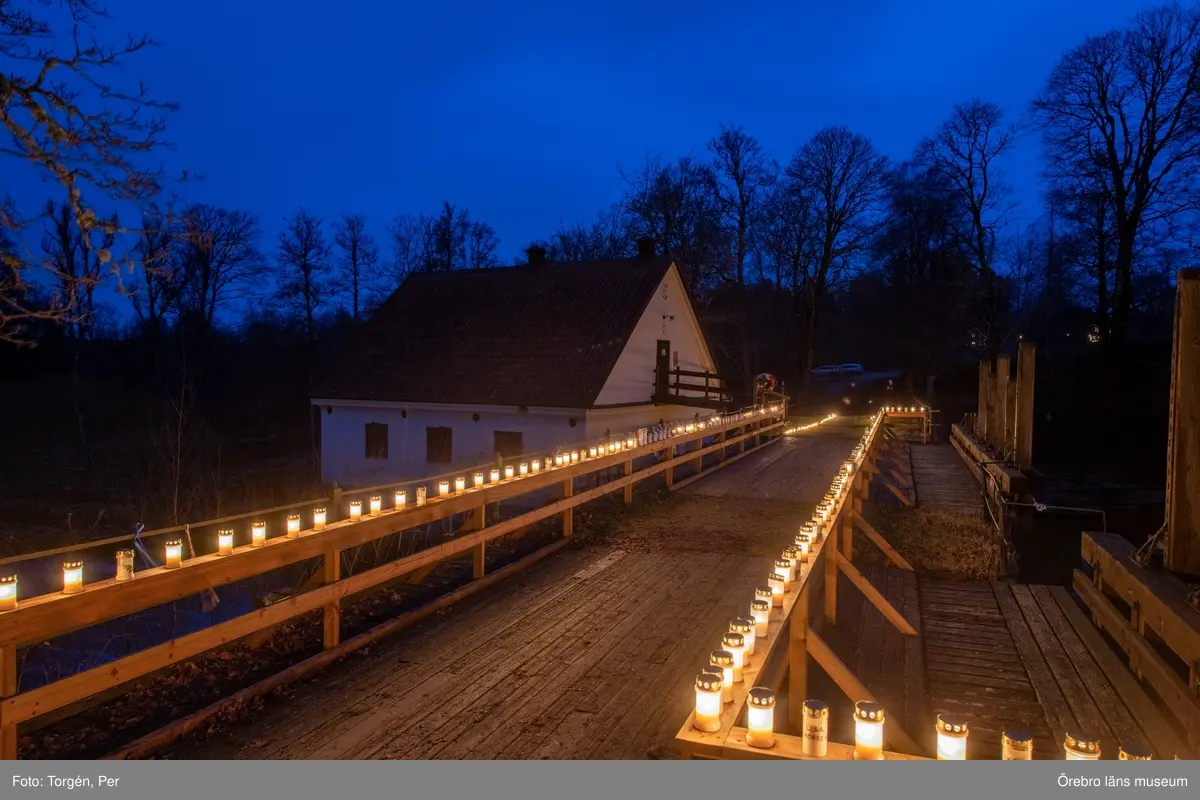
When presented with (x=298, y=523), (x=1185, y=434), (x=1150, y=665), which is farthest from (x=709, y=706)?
(x=1185, y=434)

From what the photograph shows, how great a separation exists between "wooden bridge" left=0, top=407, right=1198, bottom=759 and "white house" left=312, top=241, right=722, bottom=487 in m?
9.04

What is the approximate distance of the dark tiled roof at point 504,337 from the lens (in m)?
19.1

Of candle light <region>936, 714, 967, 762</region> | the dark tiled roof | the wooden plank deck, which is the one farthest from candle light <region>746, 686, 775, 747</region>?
the dark tiled roof

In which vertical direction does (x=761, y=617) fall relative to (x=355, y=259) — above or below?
below

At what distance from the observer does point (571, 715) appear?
168 inches

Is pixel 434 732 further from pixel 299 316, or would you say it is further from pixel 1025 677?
pixel 299 316

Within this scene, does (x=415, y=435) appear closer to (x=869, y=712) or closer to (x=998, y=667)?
(x=998, y=667)

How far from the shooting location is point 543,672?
4914 mm

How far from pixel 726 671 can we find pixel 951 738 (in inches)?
35.1

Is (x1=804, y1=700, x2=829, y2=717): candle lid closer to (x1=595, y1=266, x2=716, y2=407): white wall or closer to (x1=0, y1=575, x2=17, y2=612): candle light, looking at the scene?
(x1=0, y1=575, x2=17, y2=612): candle light

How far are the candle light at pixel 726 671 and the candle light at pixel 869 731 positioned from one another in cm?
55

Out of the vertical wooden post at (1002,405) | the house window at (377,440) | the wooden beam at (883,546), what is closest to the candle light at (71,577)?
the wooden beam at (883,546)

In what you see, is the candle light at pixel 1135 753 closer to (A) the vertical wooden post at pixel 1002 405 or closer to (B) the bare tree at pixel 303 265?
(A) the vertical wooden post at pixel 1002 405

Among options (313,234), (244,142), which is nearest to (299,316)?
(313,234)
